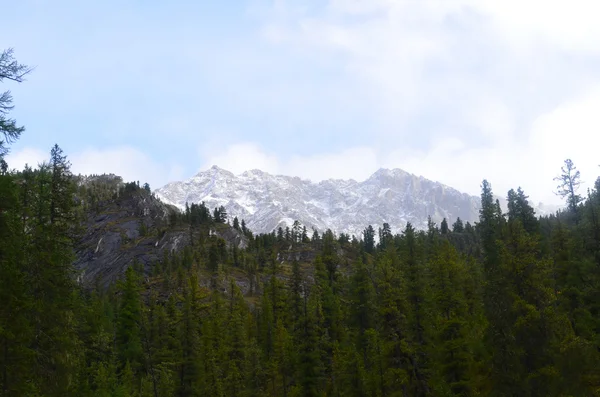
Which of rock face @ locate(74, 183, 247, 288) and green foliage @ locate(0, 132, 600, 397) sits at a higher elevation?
rock face @ locate(74, 183, 247, 288)

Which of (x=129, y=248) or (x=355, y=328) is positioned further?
(x=129, y=248)

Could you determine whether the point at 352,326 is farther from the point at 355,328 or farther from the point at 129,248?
the point at 129,248

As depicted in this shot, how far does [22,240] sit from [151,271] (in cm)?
14341

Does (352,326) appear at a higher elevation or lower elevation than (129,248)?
lower

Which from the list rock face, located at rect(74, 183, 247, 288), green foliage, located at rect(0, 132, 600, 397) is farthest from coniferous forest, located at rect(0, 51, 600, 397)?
rock face, located at rect(74, 183, 247, 288)

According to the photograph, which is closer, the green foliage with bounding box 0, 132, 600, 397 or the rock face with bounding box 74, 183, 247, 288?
the green foliage with bounding box 0, 132, 600, 397

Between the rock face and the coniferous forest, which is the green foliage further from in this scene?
the rock face

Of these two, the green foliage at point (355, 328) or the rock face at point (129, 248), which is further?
the rock face at point (129, 248)

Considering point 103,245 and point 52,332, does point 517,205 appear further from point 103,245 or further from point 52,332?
point 103,245

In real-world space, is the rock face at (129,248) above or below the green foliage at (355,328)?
above

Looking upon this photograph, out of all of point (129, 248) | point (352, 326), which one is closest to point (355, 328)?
point (352, 326)

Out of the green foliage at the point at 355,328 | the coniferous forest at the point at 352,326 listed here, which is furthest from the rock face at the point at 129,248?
the coniferous forest at the point at 352,326

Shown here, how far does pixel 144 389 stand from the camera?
4619cm

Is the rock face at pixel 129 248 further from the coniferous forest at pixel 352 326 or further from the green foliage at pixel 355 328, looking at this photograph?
the coniferous forest at pixel 352 326
